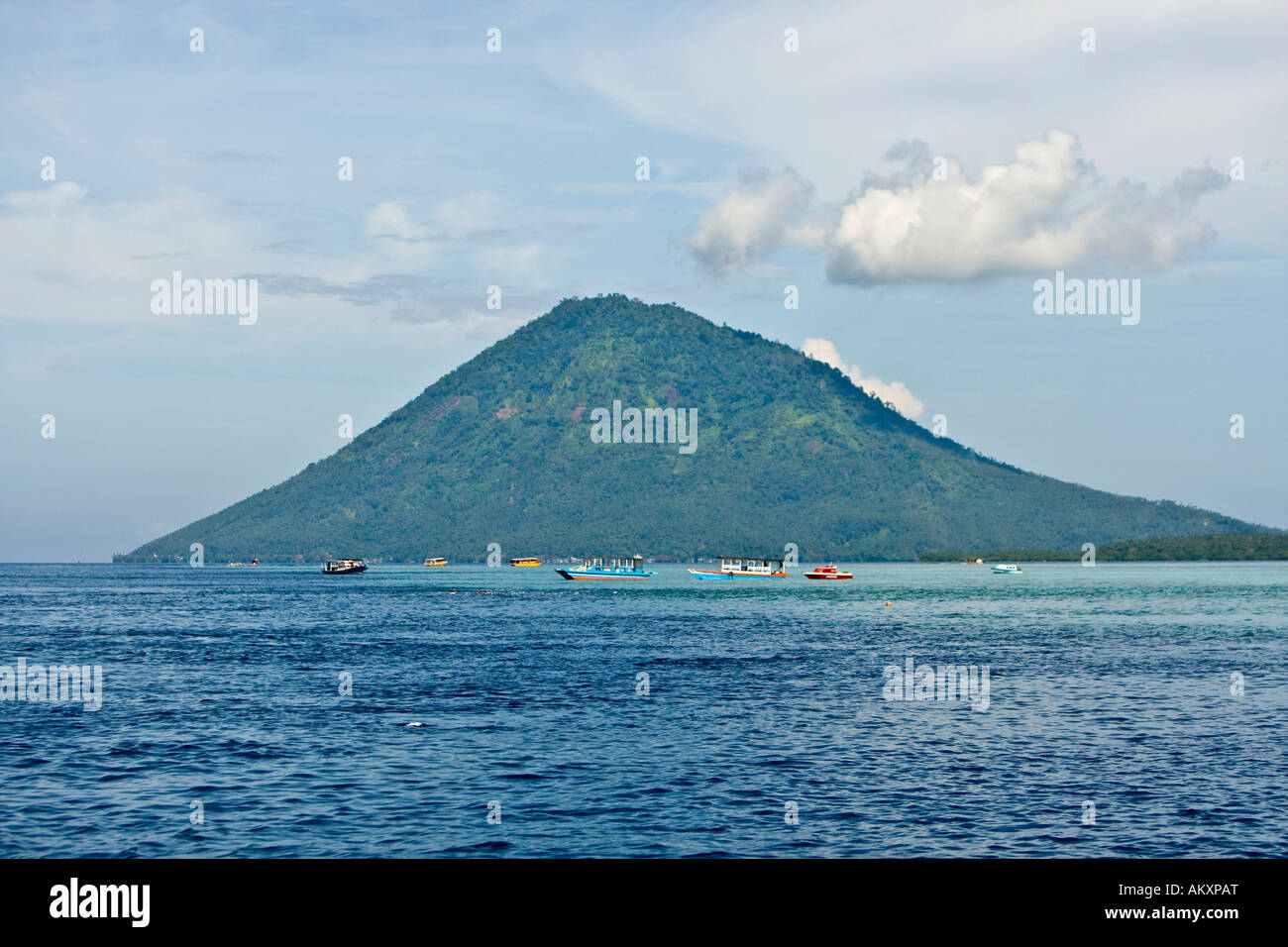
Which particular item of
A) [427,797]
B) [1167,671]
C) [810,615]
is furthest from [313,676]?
[810,615]

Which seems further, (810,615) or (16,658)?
(810,615)

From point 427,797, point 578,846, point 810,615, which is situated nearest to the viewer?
point 578,846

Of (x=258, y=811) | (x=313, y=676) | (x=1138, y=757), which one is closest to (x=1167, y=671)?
(x=1138, y=757)

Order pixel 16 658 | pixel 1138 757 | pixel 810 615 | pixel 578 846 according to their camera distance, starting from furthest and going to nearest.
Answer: pixel 810 615, pixel 16 658, pixel 1138 757, pixel 578 846

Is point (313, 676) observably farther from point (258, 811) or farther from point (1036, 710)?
point (1036, 710)
